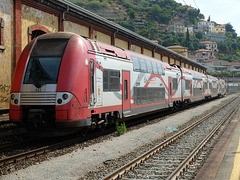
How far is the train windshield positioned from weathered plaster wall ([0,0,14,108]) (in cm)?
404

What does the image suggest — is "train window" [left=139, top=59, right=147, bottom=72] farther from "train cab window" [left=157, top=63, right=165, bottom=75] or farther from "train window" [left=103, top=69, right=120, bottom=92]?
"train window" [left=103, top=69, right=120, bottom=92]

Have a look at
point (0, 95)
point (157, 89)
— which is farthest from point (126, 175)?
point (157, 89)

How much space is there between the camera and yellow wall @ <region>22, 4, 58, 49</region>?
13.6 meters

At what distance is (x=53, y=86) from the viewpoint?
8.66 meters

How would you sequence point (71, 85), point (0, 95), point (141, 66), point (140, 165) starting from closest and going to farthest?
point (140, 165), point (71, 85), point (0, 95), point (141, 66)

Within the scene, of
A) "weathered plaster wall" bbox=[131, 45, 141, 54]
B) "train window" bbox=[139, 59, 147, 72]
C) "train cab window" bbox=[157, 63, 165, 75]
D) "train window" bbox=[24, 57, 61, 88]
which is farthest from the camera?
"weathered plaster wall" bbox=[131, 45, 141, 54]

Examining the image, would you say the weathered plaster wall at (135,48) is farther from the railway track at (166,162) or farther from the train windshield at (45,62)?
the train windshield at (45,62)

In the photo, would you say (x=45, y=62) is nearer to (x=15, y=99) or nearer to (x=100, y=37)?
(x=15, y=99)

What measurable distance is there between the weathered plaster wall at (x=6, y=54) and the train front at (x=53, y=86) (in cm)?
385

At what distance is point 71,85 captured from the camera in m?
8.55

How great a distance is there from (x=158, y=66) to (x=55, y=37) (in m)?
8.74

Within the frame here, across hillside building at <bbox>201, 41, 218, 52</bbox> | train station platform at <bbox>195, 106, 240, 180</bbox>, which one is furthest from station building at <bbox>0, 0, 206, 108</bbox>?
hillside building at <bbox>201, 41, 218, 52</bbox>

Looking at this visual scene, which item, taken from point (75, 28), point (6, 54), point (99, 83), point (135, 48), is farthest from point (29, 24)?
point (135, 48)

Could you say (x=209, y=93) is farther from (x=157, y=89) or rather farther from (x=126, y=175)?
(x=126, y=175)
